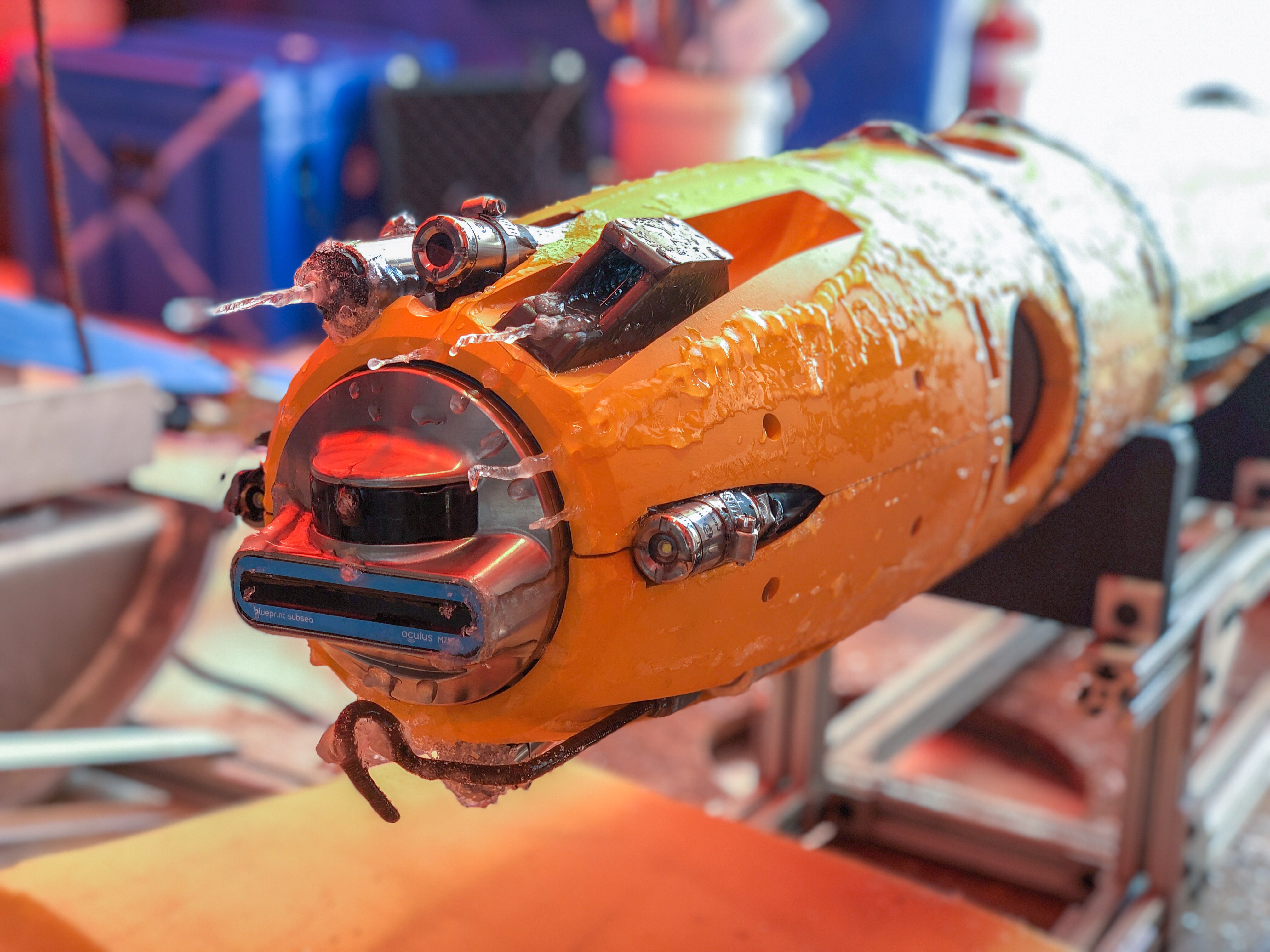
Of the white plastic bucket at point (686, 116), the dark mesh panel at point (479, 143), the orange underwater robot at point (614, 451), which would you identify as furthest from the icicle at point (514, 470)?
the dark mesh panel at point (479, 143)

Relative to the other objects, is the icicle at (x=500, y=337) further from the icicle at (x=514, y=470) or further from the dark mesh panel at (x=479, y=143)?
the dark mesh panel at (x=479, y=143)

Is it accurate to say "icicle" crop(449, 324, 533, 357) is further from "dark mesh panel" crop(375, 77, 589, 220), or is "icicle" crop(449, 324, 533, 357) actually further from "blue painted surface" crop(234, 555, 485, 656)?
"dark mesh panel" crop(375, 77, 589, 220)

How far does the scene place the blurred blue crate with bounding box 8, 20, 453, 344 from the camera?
12.0 feet

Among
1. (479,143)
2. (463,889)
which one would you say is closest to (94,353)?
(463,889)

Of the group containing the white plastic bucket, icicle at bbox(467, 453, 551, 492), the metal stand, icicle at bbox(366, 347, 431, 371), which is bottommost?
the metal stand

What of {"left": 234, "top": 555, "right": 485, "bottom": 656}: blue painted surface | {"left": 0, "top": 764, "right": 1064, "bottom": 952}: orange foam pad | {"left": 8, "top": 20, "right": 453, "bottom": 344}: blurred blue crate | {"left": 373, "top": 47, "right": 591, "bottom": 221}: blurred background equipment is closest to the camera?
{"left": 234, "top": 555, "right": 485, "bottom": 656}: blue painted surface

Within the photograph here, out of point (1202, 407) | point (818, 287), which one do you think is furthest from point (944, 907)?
point (1202, 407)

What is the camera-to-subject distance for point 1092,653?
112cm

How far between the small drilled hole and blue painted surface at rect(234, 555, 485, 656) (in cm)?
19

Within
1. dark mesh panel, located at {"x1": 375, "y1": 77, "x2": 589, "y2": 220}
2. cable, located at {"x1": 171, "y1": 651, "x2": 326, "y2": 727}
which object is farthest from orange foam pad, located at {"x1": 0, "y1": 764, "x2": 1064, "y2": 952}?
dark mesh panel, located at {"x1": 375, "y1": 77, "x2": 589, "y2": 220}

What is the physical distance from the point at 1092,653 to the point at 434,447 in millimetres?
736

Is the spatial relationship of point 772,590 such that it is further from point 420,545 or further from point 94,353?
point 94,353

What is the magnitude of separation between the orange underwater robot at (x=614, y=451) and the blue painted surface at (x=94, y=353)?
134 centimetres

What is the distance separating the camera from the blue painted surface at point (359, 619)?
61cm
